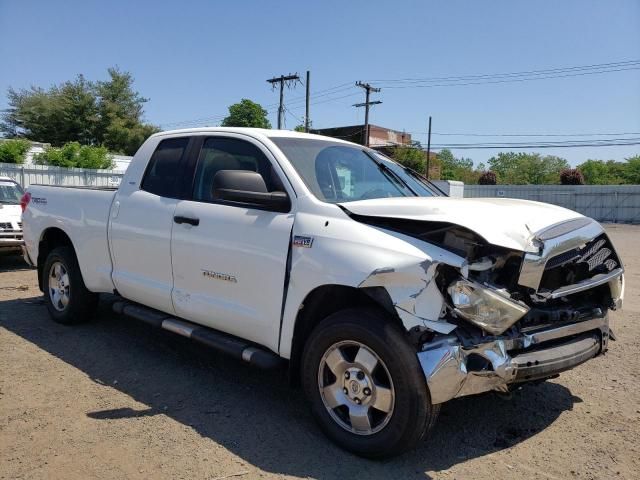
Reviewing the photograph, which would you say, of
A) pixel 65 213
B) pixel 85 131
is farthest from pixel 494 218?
pixel 85 131

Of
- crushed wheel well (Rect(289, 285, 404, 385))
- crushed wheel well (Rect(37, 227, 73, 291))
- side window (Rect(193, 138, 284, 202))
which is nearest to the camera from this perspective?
crushed wheel well (Rect(289, 285, 404, 385))

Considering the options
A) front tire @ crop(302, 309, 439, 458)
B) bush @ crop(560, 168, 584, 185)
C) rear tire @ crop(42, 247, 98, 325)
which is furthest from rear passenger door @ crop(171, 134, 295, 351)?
bush @ crop(560, 168, 584, 185)

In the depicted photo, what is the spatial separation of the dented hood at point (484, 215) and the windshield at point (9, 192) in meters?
9.31

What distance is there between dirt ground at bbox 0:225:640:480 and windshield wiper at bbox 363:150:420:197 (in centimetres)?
175

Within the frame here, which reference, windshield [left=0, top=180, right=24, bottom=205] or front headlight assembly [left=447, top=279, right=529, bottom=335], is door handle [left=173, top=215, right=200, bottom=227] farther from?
windshield [left=0, top=180, right=24, bottom=205]

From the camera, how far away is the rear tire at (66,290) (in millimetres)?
5457

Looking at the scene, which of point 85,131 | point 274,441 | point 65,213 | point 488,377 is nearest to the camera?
point 488,377

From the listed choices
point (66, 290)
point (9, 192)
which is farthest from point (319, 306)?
point (9, 192)

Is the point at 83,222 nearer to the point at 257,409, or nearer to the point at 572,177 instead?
the point at 257,409

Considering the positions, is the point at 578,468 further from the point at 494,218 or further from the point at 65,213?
the point at 65,213

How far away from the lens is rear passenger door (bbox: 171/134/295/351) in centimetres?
349

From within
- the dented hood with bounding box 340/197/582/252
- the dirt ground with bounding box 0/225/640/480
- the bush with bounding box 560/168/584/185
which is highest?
the bush with bounding box 560/168/584/185

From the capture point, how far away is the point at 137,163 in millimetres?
4836

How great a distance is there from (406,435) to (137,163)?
3.43 meters
